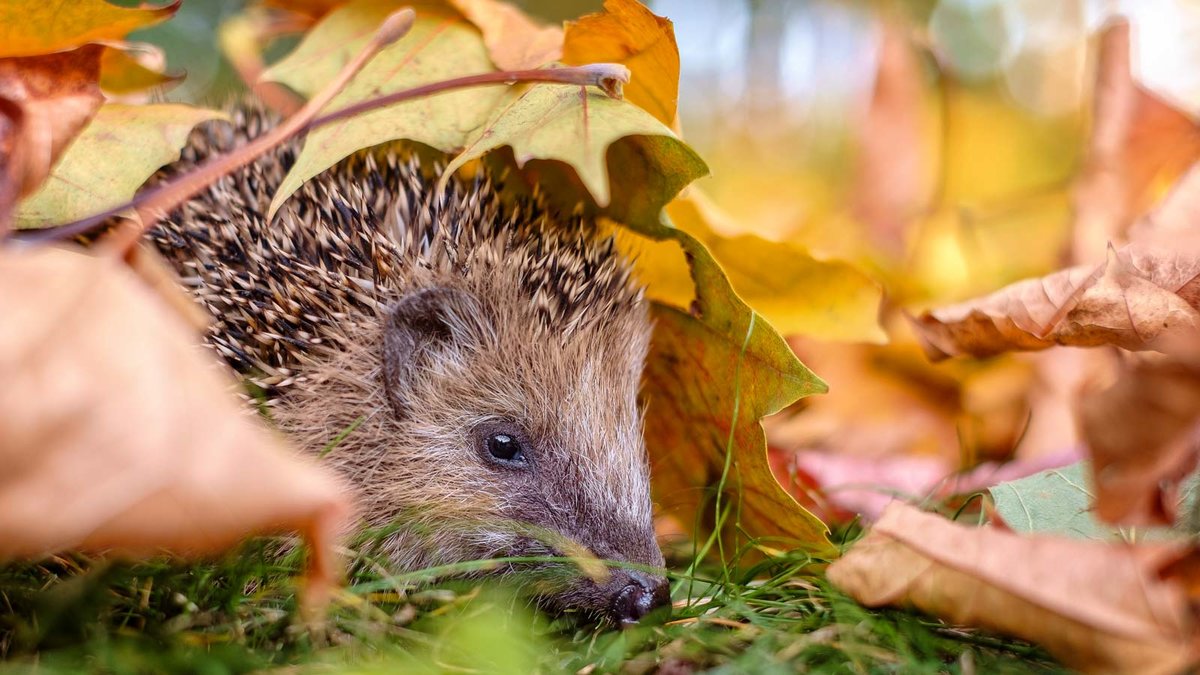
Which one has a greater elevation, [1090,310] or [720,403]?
[1090,310]

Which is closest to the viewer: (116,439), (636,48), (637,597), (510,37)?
(116,439)

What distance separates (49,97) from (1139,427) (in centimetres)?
154

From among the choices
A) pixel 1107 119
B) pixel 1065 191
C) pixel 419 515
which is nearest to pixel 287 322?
pixel 419 515

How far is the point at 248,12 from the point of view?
292cm

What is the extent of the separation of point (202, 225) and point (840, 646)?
1.40 metres

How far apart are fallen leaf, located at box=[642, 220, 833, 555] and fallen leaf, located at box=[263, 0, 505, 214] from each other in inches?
18.0

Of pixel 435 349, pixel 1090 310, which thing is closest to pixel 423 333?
pixel 435 349

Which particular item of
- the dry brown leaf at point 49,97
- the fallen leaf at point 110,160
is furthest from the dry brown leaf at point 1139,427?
the fallen leaf at point 110,160

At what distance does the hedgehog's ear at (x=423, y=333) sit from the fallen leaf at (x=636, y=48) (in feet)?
1.67

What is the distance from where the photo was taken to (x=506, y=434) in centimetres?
198

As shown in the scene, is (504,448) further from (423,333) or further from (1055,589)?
(1055,589)

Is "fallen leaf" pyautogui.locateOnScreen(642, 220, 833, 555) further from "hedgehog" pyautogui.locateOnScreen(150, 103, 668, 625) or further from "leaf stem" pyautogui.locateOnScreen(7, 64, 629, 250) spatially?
"leaf stem" pyautogui.locateOnScreen(7, 64, 629, 250)

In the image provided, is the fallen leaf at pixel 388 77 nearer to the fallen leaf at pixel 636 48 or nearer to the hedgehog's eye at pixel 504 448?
the fallen leaf at pixel 636 48

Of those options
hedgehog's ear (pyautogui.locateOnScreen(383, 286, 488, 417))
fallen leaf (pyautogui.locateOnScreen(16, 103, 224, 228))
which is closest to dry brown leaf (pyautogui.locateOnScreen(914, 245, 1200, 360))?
hedgehog's ear (pyautogui.locateOnScreen(383, 286, 488, 417))
